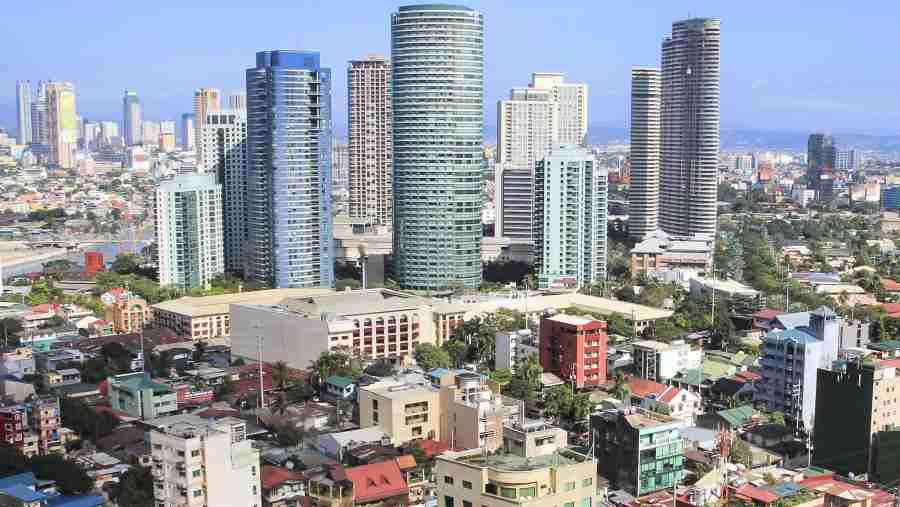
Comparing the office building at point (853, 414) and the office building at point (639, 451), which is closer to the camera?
the office building at point (639, 451)

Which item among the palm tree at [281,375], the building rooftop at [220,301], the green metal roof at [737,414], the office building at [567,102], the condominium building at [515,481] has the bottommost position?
the green metal roof at [737,414]

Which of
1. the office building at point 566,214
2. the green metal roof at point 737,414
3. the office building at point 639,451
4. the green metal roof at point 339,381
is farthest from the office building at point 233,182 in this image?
the office building at point 639,451

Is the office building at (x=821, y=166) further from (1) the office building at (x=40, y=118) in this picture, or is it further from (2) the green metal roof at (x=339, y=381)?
(1) the office building at (x=40, y=118)

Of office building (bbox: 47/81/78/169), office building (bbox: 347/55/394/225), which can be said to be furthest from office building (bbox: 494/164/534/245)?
office building (bbox: 47/81/78/169)

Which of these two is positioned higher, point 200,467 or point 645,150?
point 645,150

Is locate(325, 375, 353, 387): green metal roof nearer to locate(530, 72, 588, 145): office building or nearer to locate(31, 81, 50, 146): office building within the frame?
locate(530, 72, 588, 145): office building

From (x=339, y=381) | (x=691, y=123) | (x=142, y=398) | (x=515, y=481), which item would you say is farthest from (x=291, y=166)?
(x=515, y=481)

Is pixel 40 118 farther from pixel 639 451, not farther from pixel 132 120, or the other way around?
pixel 639 451

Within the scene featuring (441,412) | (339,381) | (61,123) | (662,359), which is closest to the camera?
(441,412)
